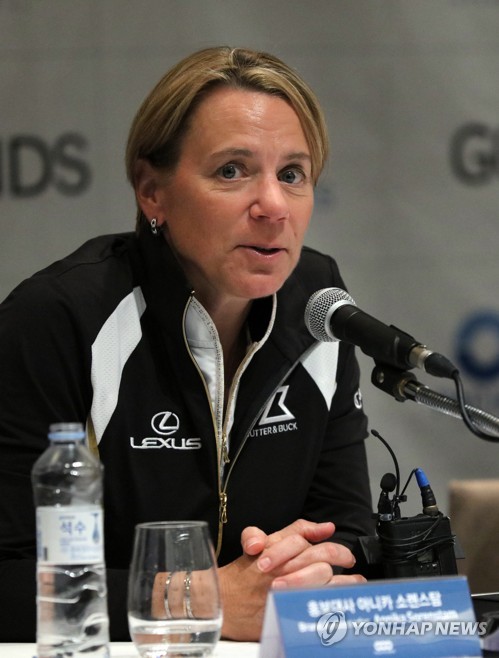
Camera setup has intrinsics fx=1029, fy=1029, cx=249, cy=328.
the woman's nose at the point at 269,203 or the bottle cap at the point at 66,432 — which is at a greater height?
the woman's nose at the point at 269,203

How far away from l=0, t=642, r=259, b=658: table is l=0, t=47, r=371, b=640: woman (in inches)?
10.5

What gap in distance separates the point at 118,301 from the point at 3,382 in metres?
0.24

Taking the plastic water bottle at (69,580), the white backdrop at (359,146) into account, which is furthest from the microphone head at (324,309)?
the white backdrop at (359,146)

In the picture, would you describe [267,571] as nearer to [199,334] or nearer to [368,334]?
[368,334]

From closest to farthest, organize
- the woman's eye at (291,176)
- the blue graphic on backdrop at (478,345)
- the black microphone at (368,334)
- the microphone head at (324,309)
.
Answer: the black microphone at (368,334), the microphone head at (324,309), the woman's eye at (291,176), the blue graphic on backdrop at (478,345)

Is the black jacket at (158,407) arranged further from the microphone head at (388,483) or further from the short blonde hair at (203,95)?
the microphone head at (388,483)

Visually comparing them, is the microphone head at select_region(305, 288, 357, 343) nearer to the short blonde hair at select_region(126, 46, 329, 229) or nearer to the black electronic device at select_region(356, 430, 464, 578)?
the black electronic device at select_region(356, 430, 464, 578)

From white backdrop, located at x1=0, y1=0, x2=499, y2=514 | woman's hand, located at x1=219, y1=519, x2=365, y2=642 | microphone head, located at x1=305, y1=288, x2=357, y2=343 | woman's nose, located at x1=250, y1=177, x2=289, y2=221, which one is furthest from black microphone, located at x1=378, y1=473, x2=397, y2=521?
white backdrop, located at x1=0, y1=0, x2=499, y2=514

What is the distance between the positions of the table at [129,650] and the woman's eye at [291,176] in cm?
78

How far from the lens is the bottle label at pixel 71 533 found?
990 millimetres

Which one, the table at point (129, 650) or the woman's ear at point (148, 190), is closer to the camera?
the table at point (129, 650)

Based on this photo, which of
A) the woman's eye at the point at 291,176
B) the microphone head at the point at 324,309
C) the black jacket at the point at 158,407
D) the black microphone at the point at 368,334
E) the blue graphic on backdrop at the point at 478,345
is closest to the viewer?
the black microphone at the point at 368,334

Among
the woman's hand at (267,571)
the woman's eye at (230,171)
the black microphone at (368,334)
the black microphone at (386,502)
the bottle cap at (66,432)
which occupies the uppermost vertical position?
the woman's eye at (230,171)

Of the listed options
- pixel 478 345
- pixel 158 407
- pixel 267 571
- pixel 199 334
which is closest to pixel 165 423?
pixel 158 407
